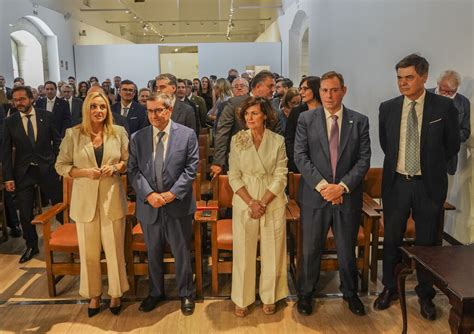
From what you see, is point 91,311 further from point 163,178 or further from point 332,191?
point 332,191

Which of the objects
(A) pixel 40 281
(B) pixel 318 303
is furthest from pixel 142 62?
(B) pixel 318 303

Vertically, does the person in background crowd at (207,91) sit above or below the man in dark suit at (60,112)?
above

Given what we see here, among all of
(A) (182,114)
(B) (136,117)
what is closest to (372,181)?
(A) (182,114)

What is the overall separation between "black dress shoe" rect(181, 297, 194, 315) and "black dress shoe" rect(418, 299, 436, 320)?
1606 millimetres

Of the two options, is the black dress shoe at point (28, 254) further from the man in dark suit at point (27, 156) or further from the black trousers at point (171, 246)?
the black trousers at point (171, 246)

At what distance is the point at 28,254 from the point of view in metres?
4.26

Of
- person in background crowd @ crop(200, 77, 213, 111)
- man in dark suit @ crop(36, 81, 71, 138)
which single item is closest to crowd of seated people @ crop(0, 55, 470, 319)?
man in dark suit @ crop(36, 81, 71, 138)

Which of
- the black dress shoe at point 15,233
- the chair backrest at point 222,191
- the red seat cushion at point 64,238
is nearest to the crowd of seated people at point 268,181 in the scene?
the red seat cushion at point 64,238

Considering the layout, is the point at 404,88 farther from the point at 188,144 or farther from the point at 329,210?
the point at 188,144

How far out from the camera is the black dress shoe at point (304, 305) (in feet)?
10.5

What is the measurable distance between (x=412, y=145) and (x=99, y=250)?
2.25 meters

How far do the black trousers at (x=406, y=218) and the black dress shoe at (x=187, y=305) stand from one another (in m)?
1.41

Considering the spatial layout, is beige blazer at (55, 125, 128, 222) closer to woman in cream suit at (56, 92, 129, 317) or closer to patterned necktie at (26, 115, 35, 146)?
woman in cream suit at (56, 92, 129, 317)

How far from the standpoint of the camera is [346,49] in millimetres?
7133
